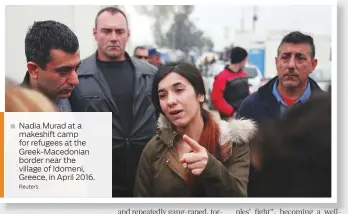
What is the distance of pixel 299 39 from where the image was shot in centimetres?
387

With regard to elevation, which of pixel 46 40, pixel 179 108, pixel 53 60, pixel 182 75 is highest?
pixel 46 40

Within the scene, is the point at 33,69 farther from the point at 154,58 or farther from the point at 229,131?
the point at 229,131

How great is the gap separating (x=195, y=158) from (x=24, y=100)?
1357 millimetres

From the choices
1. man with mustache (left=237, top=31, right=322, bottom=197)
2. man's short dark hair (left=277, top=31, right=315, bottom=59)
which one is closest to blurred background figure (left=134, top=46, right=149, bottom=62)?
man with mustache (left=237, top=31, right=322, bottom=197)

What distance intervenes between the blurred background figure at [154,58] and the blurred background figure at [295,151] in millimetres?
925

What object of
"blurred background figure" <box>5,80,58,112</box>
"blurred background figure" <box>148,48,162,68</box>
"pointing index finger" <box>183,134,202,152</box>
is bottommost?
"pointing index finger" <box>183,134,202,152</box>

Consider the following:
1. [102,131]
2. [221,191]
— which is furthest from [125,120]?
[221,191]

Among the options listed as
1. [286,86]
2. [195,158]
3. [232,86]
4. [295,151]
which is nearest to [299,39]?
[286,86]

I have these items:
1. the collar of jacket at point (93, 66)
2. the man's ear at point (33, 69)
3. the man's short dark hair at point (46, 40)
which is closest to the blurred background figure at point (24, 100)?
the man's ear at point (33, 69)

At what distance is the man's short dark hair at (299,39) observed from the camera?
12.6 feet

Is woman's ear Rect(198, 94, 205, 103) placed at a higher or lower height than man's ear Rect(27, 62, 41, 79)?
lower

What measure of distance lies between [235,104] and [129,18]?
3.37 feet

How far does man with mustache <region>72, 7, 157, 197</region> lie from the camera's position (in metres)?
3.85

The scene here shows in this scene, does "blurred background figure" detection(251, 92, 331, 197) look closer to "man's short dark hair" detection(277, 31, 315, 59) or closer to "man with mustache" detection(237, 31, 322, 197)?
"man with mustache" detection(237, 31, 322, 197)
